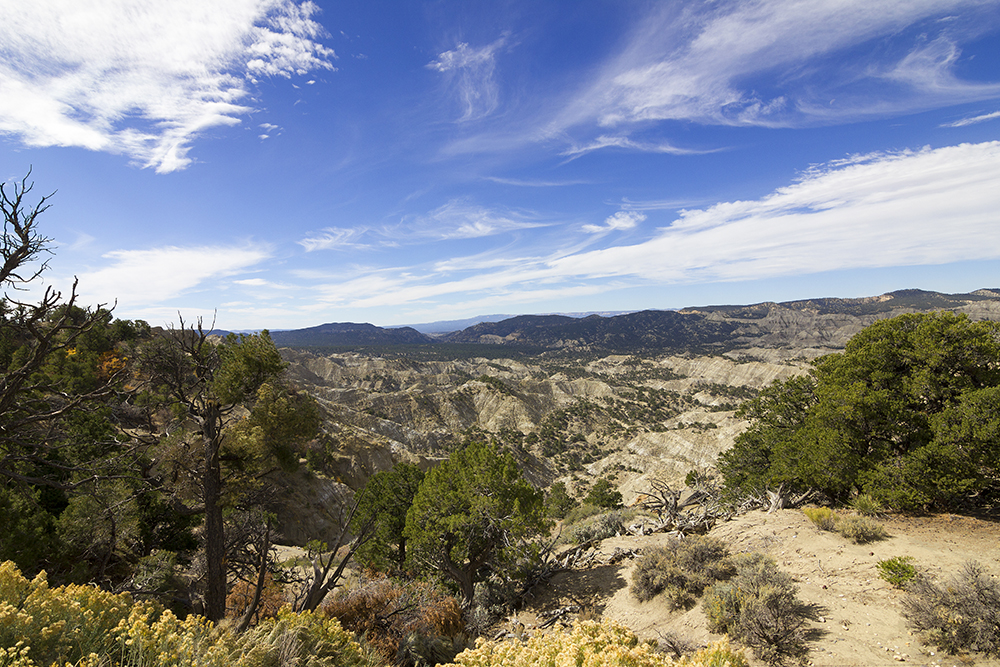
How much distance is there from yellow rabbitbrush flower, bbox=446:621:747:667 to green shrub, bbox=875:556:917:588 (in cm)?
766

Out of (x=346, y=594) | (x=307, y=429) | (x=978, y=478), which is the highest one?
(x=307, y=429)

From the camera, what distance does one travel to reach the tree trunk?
857 centimetres

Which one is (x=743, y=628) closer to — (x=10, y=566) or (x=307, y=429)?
(x=10, y=566)

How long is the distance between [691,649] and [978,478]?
957 cm

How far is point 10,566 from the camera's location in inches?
187

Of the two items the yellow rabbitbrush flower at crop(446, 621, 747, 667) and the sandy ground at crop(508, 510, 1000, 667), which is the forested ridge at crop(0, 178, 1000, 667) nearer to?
the yellow rabbitbrush flower at crop(446, 621, 747, 667)

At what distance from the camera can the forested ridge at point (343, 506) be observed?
437 cm

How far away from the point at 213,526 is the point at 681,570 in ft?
39.0

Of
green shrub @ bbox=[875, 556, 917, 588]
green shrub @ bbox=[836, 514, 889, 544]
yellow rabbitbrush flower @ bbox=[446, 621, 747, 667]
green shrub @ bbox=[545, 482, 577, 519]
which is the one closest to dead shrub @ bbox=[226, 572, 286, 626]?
yellow rabbitbrush flower @ bbox=[446, 621, 747, 667]

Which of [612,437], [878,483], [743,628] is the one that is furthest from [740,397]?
[743,628]

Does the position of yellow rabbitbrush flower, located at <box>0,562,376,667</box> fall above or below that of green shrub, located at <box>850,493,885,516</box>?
above

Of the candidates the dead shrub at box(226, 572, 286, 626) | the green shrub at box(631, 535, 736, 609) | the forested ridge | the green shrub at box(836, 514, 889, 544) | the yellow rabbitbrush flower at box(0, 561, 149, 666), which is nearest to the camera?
the yellow rabbitbrush flower at box(0, 561, 149, 666)

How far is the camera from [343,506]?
15000 mm

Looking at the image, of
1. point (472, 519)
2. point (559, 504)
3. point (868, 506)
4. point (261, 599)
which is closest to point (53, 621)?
point (261, 599)
